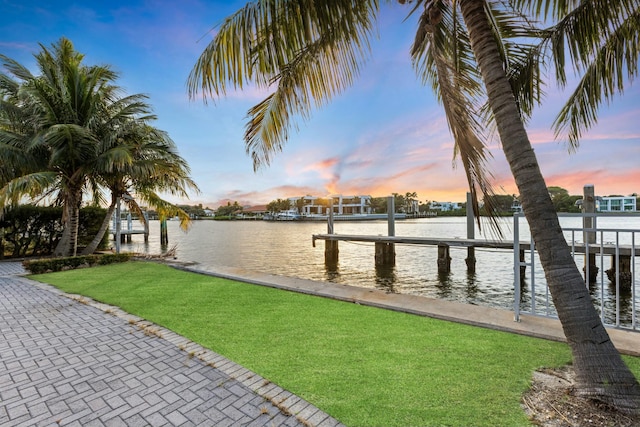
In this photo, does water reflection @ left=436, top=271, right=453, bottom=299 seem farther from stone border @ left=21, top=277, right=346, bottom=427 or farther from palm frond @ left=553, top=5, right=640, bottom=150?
stone border @ left=21, top=277, right=346, bottom=427

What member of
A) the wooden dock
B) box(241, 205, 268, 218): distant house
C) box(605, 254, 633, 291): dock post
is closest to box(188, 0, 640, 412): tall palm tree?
the wooden dock

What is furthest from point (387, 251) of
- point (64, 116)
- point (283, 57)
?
point (64, 116)

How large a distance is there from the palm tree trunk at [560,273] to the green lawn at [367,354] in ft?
1.65

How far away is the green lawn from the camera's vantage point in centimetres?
210

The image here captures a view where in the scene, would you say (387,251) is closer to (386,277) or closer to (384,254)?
(384,254)

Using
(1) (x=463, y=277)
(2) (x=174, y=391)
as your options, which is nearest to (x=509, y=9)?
(2) (x=174, y=391)

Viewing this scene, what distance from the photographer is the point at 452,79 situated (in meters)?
2.79

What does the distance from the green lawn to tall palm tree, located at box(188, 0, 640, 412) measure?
64 centimetres

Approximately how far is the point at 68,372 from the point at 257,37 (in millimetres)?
3759

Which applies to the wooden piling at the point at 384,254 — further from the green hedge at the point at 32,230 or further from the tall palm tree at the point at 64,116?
the green hedge at the point at 32,230

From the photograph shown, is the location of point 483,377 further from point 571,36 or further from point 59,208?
point 59,208

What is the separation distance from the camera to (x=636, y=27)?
11.8ft

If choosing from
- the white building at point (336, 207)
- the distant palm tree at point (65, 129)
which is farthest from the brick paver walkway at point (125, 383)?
the white building at point (336, 207)

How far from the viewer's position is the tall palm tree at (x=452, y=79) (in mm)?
2051
